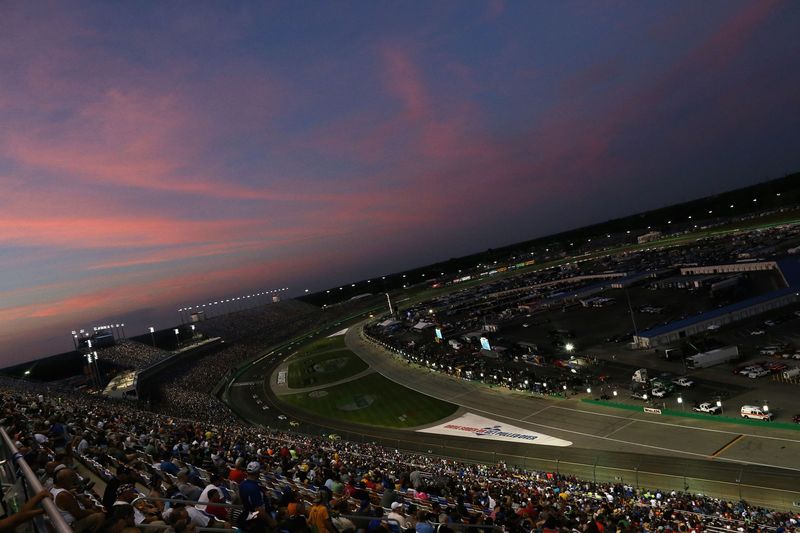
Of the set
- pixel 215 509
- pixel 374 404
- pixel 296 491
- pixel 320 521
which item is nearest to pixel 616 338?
pixel 374 404

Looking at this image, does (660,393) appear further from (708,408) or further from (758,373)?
(758,373)

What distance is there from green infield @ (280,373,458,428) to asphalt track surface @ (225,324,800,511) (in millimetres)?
1705

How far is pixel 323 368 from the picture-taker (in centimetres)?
7625

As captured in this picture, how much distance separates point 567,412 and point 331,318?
87499 mm

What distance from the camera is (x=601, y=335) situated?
Answer: 59062 mm

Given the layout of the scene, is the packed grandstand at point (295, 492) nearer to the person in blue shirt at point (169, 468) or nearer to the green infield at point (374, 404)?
the person in blue shirt at point (169, 468)

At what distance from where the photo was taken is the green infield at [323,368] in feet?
228

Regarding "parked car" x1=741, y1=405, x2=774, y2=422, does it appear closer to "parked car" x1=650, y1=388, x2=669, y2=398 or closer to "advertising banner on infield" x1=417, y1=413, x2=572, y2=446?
"parked car" x1=650, y1=388, x2=669, y2=398

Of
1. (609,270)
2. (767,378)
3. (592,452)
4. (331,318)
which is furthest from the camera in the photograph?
(331,318)

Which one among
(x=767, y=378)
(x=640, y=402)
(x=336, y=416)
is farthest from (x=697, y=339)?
(x=336, y=416)

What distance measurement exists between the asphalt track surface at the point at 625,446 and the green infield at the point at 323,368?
16.7 m

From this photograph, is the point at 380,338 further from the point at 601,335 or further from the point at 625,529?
the point at 625,529

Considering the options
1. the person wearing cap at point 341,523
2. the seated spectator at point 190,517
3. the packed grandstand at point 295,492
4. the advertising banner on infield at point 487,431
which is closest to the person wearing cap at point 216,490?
the packed grandstand at point 295,492

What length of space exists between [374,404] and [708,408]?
104ft
